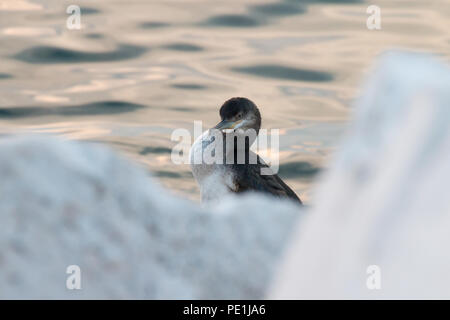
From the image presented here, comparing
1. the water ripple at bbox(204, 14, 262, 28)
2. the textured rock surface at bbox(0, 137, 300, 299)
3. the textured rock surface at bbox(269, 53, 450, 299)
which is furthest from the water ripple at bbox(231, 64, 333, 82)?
the textured rock surface at bbox(269, 53, 450, 299)

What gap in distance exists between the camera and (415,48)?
10.6 m

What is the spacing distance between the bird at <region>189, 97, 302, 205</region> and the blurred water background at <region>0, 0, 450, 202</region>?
4.27ft

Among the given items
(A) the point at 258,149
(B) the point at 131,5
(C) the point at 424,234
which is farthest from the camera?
(B) the point at 131,5

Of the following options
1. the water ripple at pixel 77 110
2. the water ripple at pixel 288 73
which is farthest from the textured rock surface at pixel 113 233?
the water ripple at pixel 288 73

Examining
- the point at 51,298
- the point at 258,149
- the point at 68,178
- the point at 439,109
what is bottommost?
the point at 258,149

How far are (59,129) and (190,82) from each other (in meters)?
1.85

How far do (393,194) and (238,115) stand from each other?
6.08 m

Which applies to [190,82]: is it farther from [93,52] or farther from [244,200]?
[244,200]

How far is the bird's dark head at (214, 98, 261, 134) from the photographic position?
739cm

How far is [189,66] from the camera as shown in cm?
1095

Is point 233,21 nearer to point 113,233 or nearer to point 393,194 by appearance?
point 113,233

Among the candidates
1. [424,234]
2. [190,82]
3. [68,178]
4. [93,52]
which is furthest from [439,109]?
[93,52]

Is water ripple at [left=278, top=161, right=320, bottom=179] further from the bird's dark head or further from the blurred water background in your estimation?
the bird's dark head

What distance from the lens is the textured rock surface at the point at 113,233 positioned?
1.67m
